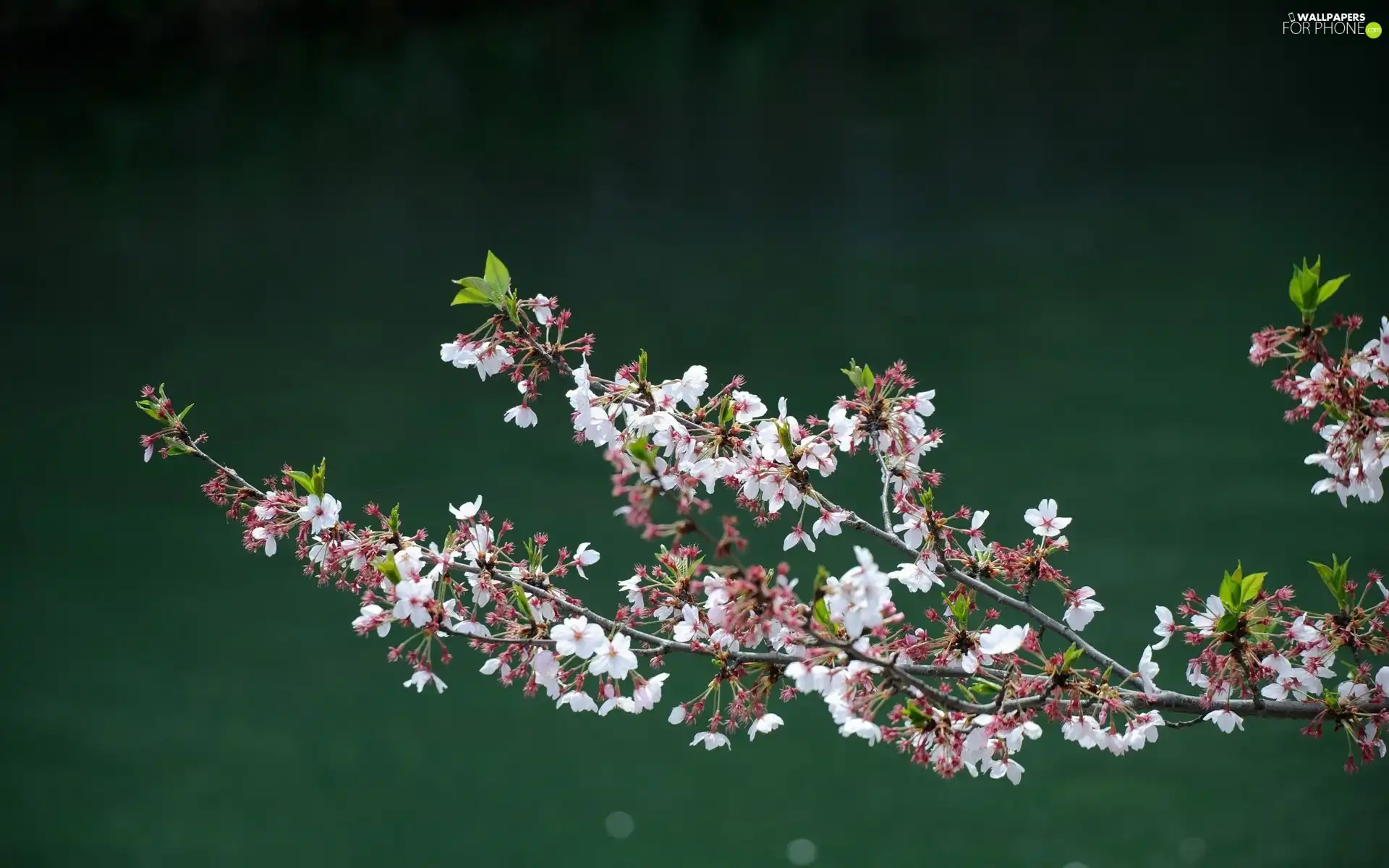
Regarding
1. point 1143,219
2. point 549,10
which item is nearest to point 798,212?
point 1143,219

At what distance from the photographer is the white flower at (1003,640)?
94 cm

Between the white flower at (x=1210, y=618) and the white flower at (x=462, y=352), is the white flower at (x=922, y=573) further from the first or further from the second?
the white flower at (x=462, y=352)

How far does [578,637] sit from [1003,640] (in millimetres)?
335

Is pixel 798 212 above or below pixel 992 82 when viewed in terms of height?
below

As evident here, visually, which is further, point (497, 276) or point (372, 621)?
point (497, 276)

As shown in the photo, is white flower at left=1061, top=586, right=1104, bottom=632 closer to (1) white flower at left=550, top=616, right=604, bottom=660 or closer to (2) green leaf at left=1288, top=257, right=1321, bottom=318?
(2) green leaf at left=1288, top=257, right=1321, bottom=318

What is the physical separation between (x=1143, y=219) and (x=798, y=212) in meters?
1.58

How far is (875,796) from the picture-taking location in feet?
9.09

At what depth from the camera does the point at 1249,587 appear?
999 mm

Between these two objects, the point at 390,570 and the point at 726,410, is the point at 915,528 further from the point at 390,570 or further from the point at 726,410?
the point at 390,570

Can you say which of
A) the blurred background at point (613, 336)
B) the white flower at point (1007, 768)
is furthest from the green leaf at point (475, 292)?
the blurred background at point (613, 336)

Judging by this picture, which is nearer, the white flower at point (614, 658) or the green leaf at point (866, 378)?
the white flower at point (614, 658)

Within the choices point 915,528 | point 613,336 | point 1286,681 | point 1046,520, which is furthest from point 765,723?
point 613,336

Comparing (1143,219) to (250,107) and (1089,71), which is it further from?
(250,107)
